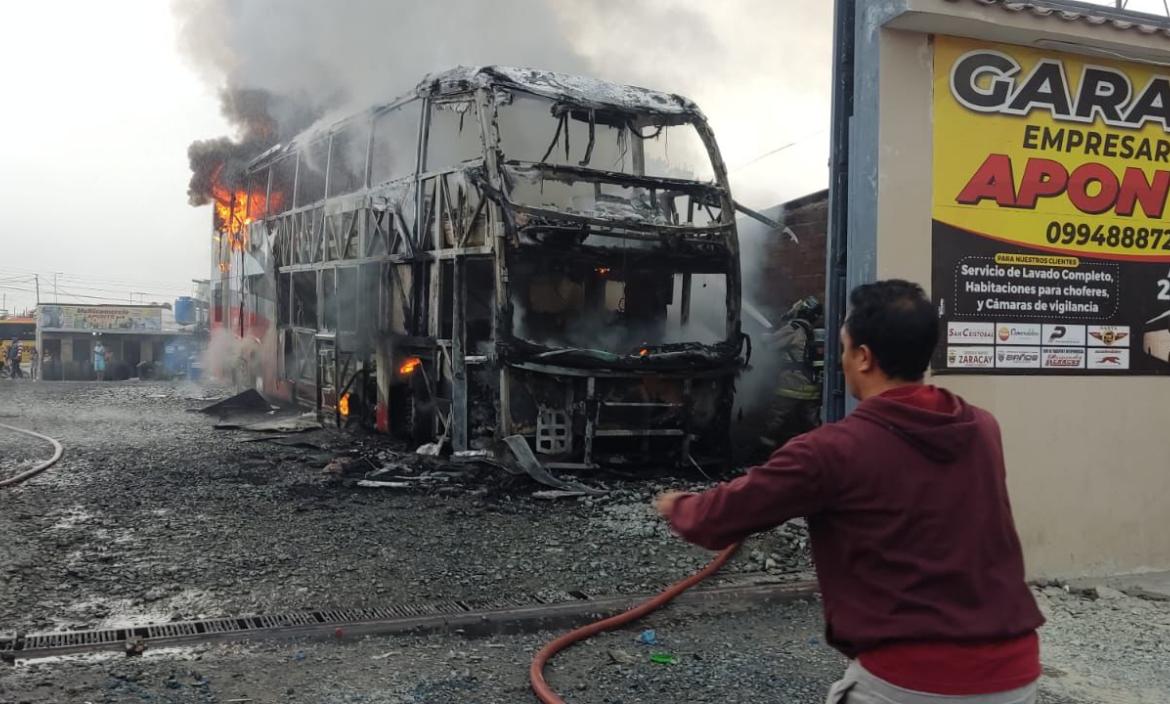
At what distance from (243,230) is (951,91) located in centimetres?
1336

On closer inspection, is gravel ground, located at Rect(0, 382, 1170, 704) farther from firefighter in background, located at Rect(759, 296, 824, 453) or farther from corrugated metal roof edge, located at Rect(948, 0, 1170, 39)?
corrugated metal roof edge, located at Rect(948, 0, 1170, 39)

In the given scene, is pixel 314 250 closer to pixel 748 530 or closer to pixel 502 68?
pixel 502 68

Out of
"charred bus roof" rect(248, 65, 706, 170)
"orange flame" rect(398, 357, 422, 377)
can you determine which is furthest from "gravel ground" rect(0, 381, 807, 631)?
"charred bus roof" rect(248, 65, 706, 170)

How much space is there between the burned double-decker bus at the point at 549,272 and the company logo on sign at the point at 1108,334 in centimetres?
372

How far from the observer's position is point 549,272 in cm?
862

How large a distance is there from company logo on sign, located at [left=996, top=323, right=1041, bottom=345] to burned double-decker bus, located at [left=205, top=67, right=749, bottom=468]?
355 centimetres

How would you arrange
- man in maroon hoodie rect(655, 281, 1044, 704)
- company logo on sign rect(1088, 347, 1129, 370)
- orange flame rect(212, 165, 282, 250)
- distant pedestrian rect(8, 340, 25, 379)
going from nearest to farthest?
1. man in maroon hoodie rect(655, 281, 1044, 704)
2. company logo on sign rect(1088, 347, 1129, 370)
3. orange flame rect(212, 165, 282, 250)
4. distant pedestrian rect(8, 340, 25, 379)

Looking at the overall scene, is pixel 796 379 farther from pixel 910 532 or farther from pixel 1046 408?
pixel 910 532

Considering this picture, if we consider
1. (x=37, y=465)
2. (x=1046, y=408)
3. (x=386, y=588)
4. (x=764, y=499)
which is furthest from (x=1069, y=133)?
(x=37, y=465)

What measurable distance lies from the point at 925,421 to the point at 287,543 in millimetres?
5059

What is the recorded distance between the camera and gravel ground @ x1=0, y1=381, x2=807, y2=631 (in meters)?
4.88

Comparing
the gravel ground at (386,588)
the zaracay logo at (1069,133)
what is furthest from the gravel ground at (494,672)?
the zaracay logo at (1069,133)

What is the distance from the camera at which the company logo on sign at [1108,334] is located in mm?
5489

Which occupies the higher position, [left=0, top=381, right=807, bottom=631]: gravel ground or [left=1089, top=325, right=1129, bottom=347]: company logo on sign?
[left=1089, top=325, right=1129, bottom=347]: company logo on sign
